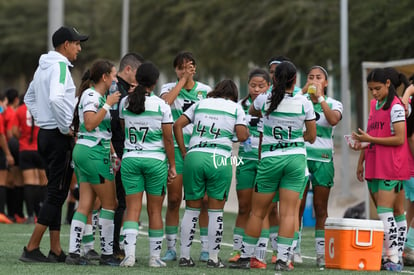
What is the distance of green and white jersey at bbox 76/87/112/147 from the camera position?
37.9 feet

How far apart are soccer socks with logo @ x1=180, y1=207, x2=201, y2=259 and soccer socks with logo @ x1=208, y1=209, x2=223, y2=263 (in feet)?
0.72

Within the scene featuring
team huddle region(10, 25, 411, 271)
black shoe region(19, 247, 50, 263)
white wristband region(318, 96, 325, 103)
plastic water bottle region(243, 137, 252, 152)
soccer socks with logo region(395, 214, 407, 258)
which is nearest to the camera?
team huddle region(10, 25, 411, 271)

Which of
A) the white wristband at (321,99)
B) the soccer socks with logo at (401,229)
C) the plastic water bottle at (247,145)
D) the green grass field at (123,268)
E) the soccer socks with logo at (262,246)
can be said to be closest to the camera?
the green grass field at (123,268)

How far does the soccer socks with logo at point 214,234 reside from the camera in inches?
464

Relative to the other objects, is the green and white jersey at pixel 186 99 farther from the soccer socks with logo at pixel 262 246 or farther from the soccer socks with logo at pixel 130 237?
the soccer socks with logo at pixel 130 237

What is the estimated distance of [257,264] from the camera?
1180 centimetres

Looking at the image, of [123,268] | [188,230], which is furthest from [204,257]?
[123,268]

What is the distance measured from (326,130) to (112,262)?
2.84 metres

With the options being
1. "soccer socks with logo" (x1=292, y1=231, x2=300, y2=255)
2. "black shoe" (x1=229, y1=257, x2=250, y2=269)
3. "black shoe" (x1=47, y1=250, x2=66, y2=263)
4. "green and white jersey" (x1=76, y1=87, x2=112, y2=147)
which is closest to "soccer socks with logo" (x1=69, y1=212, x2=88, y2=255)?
"black shoe" (x1=47, y1=250, x2=66, y2=263)

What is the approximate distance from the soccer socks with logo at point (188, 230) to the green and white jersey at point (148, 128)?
2.84 feet

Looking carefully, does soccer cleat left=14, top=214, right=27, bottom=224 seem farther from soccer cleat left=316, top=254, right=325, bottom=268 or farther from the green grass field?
soccer cleat left=316, top=254, right=325, bottom=268

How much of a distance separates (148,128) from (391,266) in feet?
9.85

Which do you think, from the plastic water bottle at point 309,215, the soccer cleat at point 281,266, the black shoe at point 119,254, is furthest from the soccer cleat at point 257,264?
the plastic water bottle at point 309,215

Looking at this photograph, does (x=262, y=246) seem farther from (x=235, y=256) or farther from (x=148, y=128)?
(x=148, y=128)
